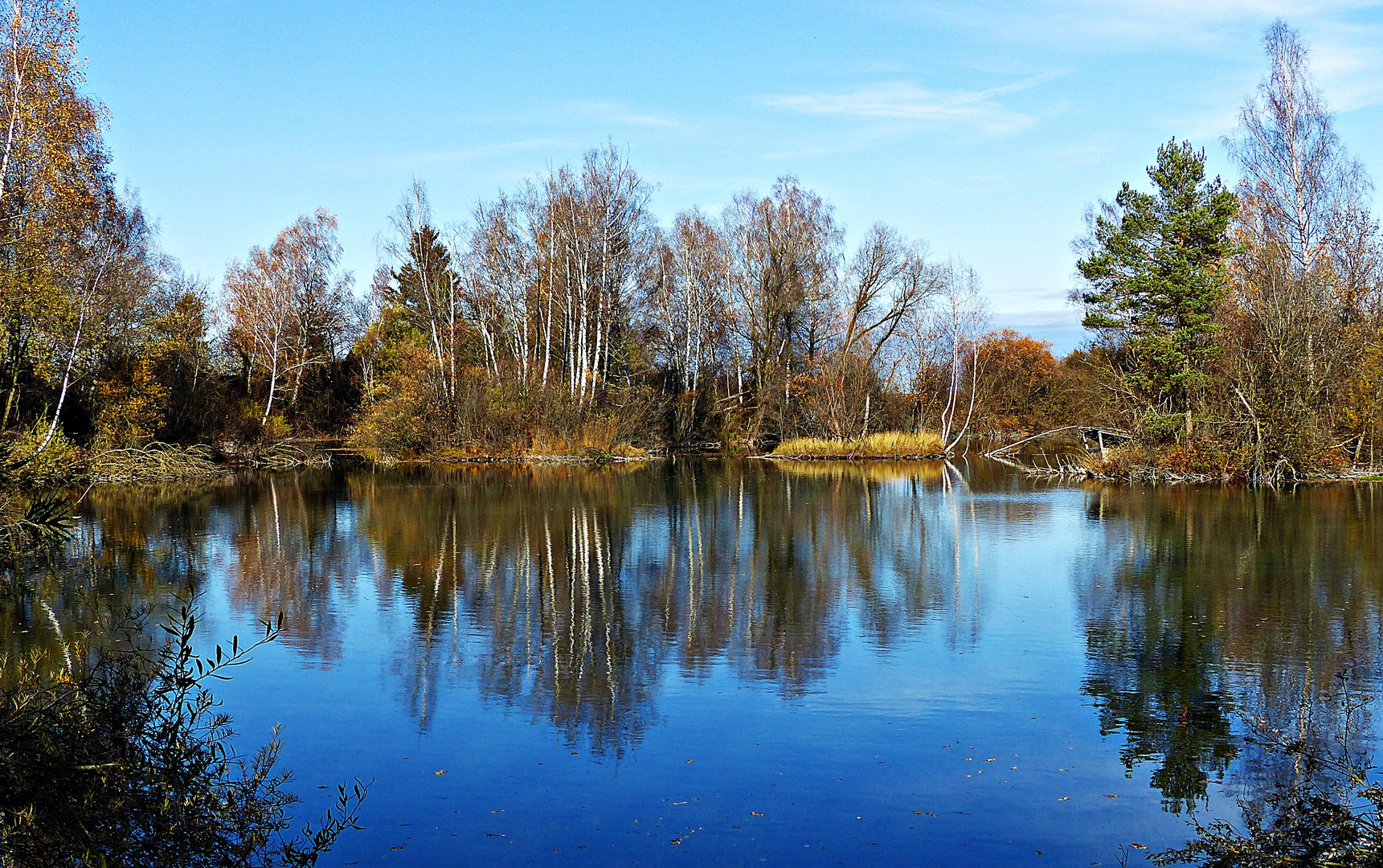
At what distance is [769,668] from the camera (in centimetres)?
855

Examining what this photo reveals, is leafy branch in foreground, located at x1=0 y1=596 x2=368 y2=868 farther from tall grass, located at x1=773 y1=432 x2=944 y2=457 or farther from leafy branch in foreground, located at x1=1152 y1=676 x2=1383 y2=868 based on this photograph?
tall grass, located at x1=773 y1=432 x2=944 y2=457

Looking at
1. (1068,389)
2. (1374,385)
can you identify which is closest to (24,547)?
(1374,385)

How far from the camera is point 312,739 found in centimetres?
688

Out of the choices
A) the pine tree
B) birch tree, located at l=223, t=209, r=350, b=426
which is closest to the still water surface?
Answer: the pine tree

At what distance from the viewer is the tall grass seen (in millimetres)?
37156

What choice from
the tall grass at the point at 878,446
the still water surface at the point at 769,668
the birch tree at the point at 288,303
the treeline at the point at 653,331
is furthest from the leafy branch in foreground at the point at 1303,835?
the birch tree at the point at 288,303

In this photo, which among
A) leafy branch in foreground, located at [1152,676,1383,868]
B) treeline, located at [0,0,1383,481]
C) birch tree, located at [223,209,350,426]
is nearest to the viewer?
leafy branch in foreground, located at [1152,676,1383,868]

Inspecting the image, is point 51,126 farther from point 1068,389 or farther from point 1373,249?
point 1068,389

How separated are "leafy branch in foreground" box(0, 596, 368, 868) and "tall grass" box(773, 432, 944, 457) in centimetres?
3197

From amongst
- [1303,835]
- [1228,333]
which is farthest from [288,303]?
[1303,835]

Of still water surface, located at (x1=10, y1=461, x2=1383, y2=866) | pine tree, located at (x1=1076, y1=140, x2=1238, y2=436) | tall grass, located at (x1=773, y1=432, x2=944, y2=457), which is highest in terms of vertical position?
pine tree, located at (x1=1076, y1=140, x2=1238, y2=436)

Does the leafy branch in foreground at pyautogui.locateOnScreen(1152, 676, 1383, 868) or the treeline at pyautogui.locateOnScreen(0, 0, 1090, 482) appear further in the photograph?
the treeline at pyautogui.locateOnScreen(0, 0, 1090, 482)

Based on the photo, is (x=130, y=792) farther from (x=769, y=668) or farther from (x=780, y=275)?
(x=780, y=275)

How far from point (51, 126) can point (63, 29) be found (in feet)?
5.52
